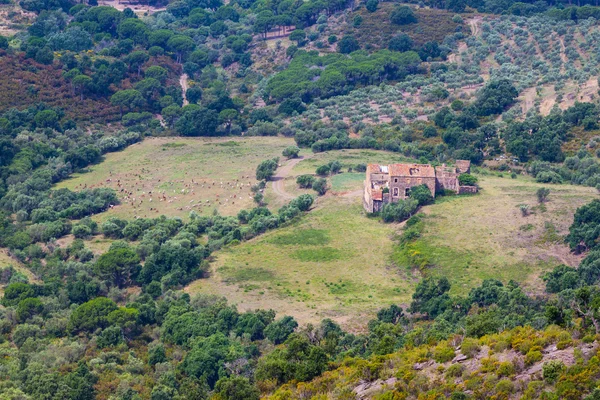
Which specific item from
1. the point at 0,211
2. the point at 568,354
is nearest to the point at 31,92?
the point at 0,211

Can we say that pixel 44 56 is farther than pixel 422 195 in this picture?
Yes

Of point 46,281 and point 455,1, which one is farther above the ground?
point 455,1

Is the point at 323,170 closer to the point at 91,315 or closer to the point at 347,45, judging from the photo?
the point at 91,315

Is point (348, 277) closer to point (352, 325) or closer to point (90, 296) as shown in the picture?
point (352, 325)

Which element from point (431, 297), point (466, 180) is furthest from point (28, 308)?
point (466, 180)

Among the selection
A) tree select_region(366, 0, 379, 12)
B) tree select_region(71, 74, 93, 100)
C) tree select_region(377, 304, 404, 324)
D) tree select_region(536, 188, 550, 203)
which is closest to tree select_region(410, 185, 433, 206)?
tree select_region(536, 188, 550, 203)

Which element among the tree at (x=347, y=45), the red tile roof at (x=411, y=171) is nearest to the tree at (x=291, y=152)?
the red tile roof at (x=411, y=171)

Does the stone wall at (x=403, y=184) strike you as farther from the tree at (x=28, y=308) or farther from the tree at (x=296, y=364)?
the tree at (x=296, y=364)
